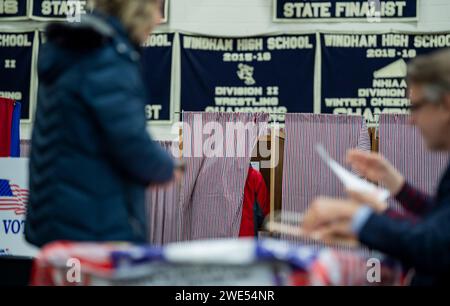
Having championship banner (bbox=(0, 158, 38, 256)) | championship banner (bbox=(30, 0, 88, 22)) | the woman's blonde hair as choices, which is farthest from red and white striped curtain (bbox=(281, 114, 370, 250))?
the woman's blonde hair

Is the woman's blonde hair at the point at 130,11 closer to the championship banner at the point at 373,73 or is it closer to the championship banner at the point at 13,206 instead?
A: the championship banner at the point at 13,206

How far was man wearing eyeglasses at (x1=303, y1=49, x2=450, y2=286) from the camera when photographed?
1.57m

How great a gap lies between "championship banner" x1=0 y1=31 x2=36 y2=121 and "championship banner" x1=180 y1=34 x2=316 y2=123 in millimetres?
2498

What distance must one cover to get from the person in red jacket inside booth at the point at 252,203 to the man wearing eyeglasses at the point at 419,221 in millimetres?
5284

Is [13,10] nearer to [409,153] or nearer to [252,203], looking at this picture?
[252,203]

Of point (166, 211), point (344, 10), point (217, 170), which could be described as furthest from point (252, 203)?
point (344, 10)

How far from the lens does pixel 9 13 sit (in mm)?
9891

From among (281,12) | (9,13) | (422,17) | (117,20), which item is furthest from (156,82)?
(117,20)

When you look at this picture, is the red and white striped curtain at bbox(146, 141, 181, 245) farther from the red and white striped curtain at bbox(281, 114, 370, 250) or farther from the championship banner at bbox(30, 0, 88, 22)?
the championship banner at bbox(30, 0, 88, 22)

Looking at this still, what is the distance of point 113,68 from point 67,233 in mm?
495

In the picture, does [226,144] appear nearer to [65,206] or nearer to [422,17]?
[422,17]

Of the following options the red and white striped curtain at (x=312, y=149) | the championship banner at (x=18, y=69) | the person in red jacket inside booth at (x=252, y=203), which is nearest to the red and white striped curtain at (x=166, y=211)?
the person in red jacket inside booth at (x=252, y=203)

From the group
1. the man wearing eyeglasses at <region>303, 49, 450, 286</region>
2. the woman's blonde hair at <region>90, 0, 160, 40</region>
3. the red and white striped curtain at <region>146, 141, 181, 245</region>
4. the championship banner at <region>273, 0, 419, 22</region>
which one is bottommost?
the red and white striped curtain at <region>146, 141, 181, 245</region>
